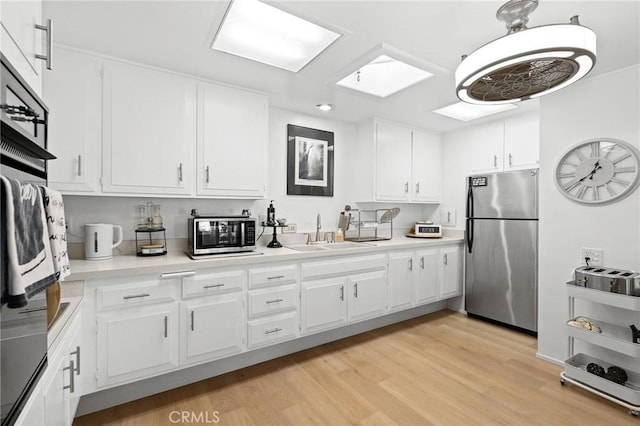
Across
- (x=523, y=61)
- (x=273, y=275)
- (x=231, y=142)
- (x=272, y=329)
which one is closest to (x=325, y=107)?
(x=231, y=142)

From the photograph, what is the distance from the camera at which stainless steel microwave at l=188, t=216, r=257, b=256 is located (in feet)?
7.20

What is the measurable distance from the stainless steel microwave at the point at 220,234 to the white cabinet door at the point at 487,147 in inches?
109

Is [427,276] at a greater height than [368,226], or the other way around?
[368,226]

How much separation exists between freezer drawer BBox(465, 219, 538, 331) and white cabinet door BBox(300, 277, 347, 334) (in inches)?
68.1

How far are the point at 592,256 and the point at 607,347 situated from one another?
2.11 ft

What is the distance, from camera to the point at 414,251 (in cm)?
324

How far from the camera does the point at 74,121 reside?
6.23 feet

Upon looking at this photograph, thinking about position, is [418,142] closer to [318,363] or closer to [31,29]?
[318,363]

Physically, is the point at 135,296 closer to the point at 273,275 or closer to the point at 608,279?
the point at 273,275

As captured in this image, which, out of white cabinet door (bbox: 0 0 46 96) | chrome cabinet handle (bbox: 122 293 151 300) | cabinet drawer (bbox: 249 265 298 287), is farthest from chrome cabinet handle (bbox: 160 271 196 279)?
white cabinet door (bbox: 0 0 46 96)

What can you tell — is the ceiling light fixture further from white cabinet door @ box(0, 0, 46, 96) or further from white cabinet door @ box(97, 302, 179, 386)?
white cabinet door @ box(97, 302, 179, 386)

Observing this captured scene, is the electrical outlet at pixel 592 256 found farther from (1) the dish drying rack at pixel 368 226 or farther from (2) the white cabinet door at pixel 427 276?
(1) the dish drying rack at pixel 368 226


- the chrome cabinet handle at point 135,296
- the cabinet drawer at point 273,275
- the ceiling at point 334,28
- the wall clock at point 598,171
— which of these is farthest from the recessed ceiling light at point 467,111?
the chrome cabinet handle at point 135,296

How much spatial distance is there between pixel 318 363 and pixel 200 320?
1.04 meters
